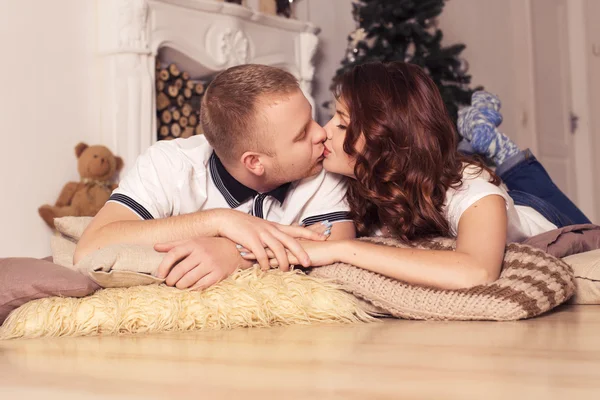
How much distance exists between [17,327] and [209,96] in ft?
2.30

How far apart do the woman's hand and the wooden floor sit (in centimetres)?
19

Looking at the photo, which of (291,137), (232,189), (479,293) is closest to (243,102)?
(291,137)

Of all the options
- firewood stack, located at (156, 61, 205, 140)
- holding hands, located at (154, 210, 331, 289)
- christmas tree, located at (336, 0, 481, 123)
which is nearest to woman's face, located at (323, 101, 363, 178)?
holding hands, located at (154, 210, 331, 289)

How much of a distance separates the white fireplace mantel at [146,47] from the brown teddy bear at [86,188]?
5.7 inches

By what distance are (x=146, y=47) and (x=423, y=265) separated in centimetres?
231

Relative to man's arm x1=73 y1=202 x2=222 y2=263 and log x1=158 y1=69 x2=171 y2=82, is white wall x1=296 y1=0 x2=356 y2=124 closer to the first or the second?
log x1=158 y1=69 x2=171 y2=82

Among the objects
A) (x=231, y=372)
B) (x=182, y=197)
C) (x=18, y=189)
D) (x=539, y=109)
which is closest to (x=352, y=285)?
(x=182, y=197)

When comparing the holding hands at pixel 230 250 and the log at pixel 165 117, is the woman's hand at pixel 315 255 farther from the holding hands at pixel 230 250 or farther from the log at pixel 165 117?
the log at pixel 165 117

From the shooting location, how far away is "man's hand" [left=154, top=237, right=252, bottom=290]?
57.6 inches

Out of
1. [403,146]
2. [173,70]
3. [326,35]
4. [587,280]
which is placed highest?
[326,35]

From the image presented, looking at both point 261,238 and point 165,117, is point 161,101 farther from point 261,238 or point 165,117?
point 261,238

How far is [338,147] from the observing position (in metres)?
1.74

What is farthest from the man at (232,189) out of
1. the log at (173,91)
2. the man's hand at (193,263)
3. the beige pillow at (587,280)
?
the log at (173,91)

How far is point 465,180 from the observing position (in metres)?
1.66
